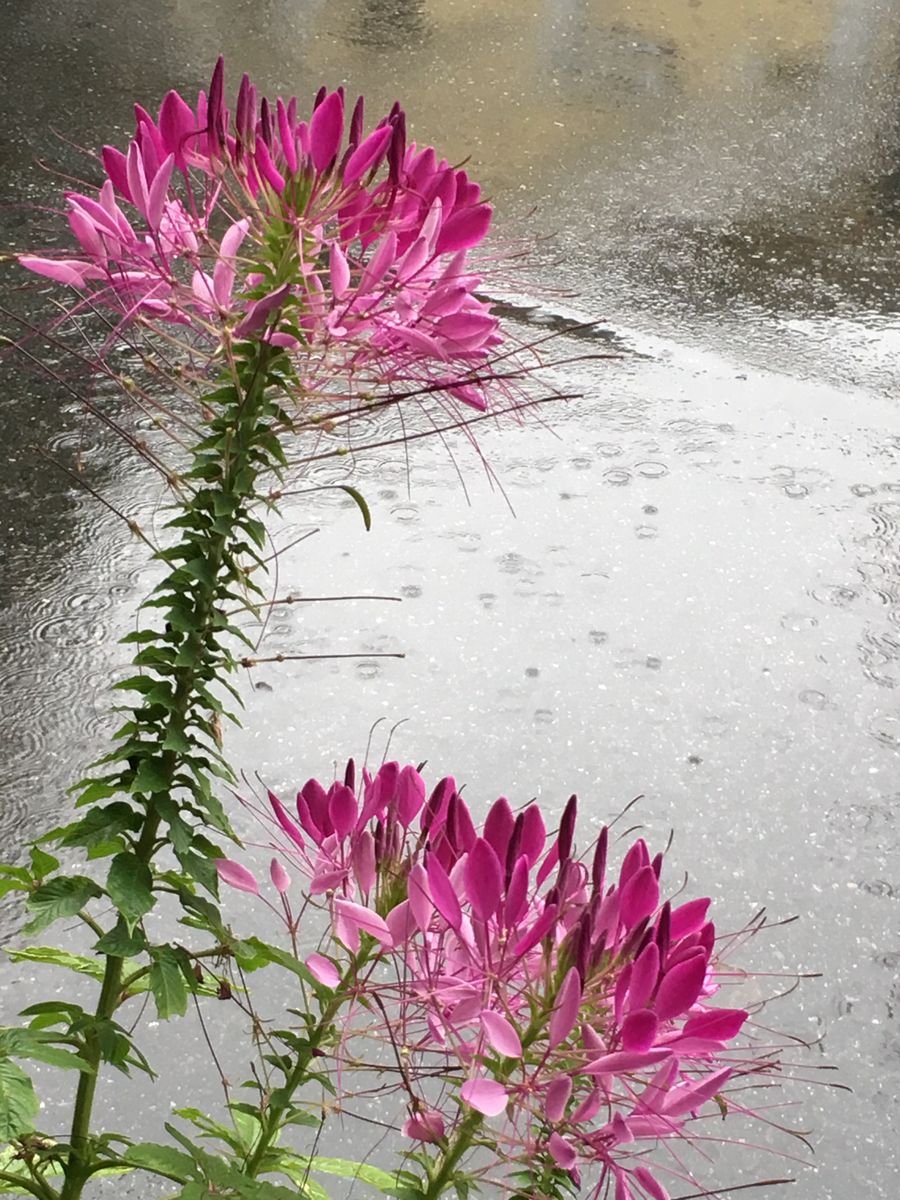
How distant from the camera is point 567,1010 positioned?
30.1 inches

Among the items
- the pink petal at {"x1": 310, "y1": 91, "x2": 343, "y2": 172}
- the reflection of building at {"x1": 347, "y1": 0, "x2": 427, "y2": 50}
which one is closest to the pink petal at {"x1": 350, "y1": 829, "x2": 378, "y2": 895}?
the pink petal at {"x1": 310, "y1": 91, "x2": 343, "y2": 172}

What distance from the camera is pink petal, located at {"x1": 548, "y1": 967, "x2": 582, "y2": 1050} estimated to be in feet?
2.50

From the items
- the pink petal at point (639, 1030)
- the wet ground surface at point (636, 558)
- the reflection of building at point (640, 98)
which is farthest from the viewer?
the reflection of building at point (640, 98)

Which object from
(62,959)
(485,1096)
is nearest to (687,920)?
(485,1096)

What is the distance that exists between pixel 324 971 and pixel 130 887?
0.18 meters

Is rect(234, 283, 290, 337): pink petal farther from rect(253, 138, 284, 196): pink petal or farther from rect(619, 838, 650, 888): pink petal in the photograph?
rect(619, 838, 650, 888): pink petal

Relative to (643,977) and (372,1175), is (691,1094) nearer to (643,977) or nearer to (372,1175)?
(643,977)

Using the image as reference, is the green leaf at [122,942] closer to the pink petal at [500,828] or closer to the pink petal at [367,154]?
the pink petal at [500,828]

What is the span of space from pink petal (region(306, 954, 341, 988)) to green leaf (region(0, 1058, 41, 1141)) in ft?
0.73

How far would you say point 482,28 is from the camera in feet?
19.2

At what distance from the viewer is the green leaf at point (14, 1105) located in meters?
0.97

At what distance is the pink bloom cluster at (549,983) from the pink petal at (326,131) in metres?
0.39

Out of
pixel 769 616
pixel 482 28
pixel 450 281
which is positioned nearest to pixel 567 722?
pixel 769 616

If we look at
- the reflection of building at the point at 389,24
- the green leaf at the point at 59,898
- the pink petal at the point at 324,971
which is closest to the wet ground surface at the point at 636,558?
the reflection of building at the point at 389,24
